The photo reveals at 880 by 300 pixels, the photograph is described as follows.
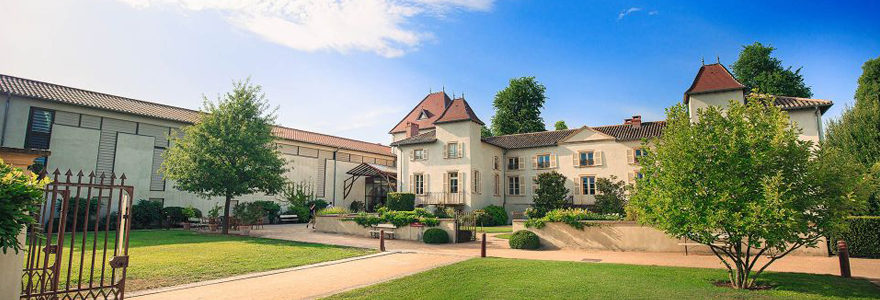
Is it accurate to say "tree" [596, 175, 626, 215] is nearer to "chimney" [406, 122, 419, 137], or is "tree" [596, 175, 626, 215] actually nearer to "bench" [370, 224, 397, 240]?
"bench" [370, 224, 397, 240]

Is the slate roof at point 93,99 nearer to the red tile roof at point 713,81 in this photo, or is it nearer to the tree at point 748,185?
the tree at point 748,185

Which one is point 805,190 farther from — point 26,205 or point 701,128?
point 26,205

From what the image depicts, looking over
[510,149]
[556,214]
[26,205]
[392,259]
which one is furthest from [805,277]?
[510,149]

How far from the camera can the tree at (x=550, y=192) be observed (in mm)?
30719

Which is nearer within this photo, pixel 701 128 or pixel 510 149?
pixel 701 128

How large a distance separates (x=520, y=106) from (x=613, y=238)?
32.2 meters

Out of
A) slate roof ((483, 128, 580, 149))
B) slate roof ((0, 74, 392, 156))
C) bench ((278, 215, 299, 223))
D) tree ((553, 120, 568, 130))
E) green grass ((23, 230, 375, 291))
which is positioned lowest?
green grass ((23, 230, 375, 291))

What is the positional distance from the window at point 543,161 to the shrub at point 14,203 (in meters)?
31.8

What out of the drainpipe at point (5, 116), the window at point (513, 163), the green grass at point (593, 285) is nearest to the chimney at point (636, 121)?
the window at point (513, 163)

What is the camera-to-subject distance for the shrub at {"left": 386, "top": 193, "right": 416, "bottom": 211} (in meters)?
30.7

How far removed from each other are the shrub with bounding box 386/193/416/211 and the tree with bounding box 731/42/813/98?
90.5 feet

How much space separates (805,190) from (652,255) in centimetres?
685

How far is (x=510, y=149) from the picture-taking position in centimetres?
3566

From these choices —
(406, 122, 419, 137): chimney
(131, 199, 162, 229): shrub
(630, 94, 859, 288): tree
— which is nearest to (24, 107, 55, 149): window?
(131, 199, 162, 229): shrub
